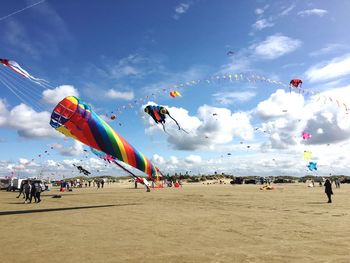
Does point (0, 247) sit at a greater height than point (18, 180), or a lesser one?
lesser

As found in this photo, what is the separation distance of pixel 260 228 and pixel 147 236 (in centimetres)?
392

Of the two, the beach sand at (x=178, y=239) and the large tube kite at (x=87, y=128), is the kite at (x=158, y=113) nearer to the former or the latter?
the large tube kite at (x=87, y=128)

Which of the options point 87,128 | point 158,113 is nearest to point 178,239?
point 87,128

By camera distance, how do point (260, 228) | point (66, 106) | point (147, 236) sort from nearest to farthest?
point (147, 236), point (260, 228), point (66, 106)

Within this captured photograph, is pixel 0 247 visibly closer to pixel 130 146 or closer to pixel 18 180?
pixel 130 146

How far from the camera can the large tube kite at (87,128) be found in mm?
20688

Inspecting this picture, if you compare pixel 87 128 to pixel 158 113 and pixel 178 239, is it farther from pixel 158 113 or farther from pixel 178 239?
pixel 178 239

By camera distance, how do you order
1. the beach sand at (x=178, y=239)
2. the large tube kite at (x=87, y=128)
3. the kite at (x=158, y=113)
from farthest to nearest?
the kite at (x=158, y=113) < the large tube kite at (x=87, y=128) < the beach sand at (x=178, y=239)

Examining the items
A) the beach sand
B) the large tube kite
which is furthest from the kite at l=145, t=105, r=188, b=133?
the beach sand

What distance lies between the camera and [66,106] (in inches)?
810

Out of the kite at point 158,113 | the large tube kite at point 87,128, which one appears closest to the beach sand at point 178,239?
the large tube kite at point 87,128

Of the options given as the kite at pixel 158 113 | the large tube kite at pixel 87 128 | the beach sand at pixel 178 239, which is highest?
the kite at pixel 158 113

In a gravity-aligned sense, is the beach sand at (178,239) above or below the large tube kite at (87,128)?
below

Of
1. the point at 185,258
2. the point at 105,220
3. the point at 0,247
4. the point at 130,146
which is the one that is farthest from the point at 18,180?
the point at 185,258
